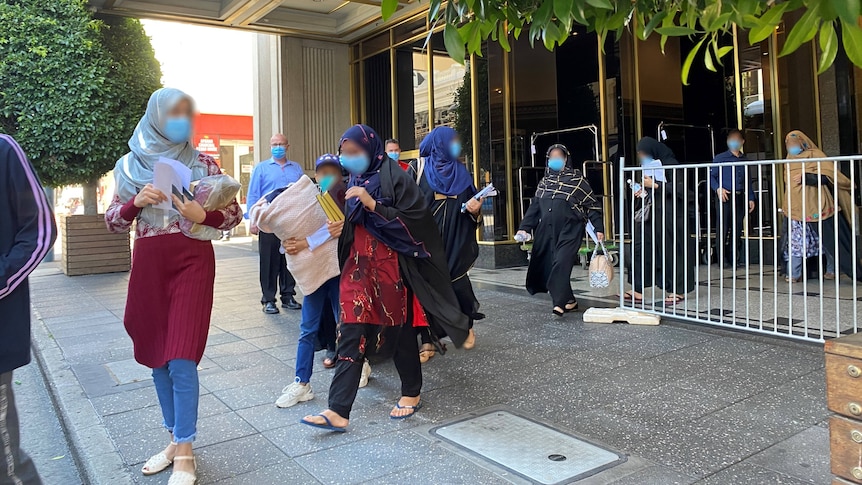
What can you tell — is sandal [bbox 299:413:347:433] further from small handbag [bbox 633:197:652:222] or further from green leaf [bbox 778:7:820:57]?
small handbag [bbox 633:197:652:222]

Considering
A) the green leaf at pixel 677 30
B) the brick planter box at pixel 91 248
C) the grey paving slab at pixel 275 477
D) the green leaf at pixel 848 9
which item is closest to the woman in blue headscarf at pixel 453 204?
the grey paving slab at pixel 275 477

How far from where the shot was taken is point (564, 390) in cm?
402

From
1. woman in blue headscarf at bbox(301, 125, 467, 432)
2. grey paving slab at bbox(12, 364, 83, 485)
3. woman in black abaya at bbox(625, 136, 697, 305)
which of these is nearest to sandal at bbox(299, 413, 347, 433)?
woman in blue headscarf at bbox(301, 125, 467, 432)

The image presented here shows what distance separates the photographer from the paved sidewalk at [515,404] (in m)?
2.93

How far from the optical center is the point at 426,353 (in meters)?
4.93

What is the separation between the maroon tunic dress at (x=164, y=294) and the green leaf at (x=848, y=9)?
2.54 meters

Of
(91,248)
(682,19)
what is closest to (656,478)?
(682,19)

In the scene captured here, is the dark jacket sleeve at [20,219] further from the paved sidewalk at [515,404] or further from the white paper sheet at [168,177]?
the paved sidewalk at [515,404]

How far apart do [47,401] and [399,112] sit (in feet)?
31.0

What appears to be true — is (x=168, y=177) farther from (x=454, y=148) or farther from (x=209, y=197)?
(x=454, y=148)

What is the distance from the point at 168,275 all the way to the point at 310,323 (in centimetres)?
121

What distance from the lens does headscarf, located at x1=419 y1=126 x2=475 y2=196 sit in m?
4.94

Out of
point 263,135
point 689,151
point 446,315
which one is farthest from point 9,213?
point 263,135

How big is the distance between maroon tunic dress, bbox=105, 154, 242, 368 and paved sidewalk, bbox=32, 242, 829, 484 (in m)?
0.65
